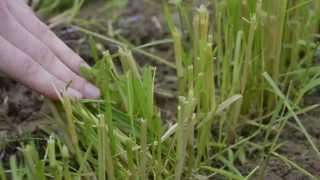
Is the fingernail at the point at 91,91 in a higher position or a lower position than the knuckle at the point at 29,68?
lower

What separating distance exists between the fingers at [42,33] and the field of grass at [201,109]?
0.04 meters

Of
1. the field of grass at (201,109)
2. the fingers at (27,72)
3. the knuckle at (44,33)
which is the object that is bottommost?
the field of grass at (201,109)

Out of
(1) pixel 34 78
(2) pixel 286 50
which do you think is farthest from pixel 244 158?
(1) pixel 34 78

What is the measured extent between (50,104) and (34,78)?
58 mm

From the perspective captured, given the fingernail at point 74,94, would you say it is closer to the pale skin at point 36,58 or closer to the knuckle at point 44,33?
the pale skin at point 36,58

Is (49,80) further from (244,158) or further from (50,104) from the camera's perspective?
(244,158)

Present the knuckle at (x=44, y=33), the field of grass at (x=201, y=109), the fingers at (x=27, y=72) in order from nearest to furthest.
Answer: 1. the field of grass at (x=201, y=109)
2. the fingers at (x=27, y=72)
3. the knuckle at (x=44, y=33)

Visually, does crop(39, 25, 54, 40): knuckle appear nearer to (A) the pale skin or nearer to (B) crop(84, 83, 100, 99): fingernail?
(A) the pale skin

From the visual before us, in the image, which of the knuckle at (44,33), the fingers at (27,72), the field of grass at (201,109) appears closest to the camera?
the field of grass at (201,109)

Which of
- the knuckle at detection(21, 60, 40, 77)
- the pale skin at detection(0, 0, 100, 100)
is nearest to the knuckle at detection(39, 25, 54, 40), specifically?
the pale skin at detection(0, 0, 100, 100)

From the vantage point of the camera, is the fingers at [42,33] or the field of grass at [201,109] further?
the fingers at [42,33]

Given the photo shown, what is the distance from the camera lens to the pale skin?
1.31 m

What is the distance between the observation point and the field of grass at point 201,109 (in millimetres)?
1199

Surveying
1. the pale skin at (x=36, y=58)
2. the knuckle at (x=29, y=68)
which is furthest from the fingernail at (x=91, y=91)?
the knuckle at (x=29, y=68)
